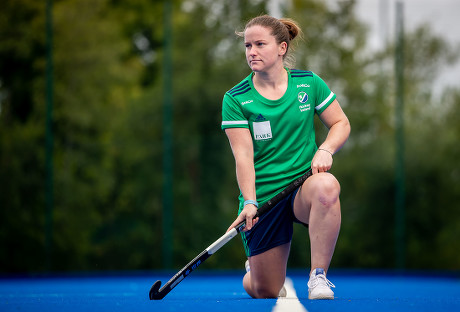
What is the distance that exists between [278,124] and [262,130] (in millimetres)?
93

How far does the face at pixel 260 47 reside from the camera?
3.64 meters

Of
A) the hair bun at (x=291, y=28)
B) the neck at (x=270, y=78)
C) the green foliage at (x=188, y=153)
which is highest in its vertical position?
the hair bun at (x=291, y=28)

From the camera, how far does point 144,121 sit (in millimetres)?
8797

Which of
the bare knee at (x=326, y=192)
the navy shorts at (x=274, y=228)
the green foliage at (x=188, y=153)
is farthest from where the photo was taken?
the green foliage at (x=188, y=153)

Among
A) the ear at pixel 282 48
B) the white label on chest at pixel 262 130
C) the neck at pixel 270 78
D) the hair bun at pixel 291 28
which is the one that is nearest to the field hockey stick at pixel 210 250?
the white label on chest at pixel 262 130

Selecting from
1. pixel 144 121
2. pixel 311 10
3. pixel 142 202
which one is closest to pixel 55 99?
pixel 144 121

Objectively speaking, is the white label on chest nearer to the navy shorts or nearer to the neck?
the neck

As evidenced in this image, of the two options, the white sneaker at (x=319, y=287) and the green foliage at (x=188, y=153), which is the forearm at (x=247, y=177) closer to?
the white sneaker at (x=319, y=287)

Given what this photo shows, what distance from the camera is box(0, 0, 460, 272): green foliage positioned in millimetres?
8484

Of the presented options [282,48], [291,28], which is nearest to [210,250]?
[282,48]

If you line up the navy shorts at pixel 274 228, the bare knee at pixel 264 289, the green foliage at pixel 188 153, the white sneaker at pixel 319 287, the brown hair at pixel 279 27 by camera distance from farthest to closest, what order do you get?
1. the green foliage at pixel 188 153
2. the bare knee at pixel 264 289
3. the navy shorts at pixel 274 228
4. the brown hair at pixel 279 27
5. the white sneaker at pixel 319 287

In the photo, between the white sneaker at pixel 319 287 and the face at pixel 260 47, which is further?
the face at pixel 260 47

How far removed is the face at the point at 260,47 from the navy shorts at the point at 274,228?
719 millimetres

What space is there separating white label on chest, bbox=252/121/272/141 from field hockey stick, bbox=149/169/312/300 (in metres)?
0.30
